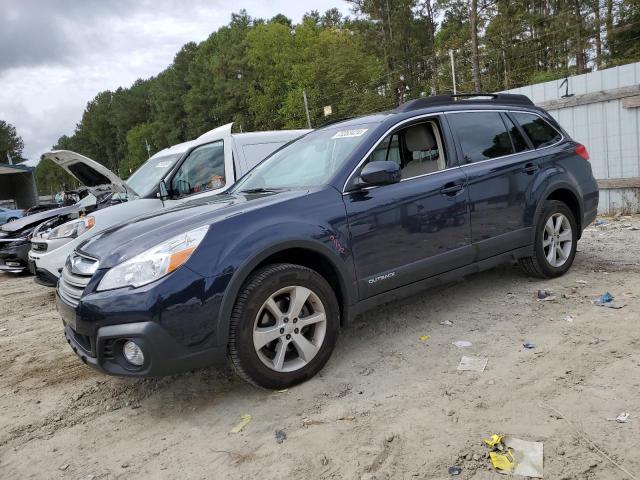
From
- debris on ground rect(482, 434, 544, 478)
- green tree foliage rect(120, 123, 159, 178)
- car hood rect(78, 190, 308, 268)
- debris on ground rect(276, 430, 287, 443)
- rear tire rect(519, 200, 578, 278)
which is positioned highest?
green tree foliage rect(120, 123, 159, 178)

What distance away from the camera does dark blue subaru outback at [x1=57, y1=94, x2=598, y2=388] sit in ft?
9.43

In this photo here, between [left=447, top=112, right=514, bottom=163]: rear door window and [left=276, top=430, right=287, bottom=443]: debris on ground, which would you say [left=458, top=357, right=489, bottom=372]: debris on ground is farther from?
[left=447, top=112, right=514, bottom=163]: rear door window

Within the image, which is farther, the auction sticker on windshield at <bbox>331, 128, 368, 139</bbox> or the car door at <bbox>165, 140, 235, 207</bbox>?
the car door at <bbox>165, 140, 235, 207</bbox>

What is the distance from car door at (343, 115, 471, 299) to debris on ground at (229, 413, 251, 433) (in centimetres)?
111

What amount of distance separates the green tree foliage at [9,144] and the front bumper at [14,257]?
294ft

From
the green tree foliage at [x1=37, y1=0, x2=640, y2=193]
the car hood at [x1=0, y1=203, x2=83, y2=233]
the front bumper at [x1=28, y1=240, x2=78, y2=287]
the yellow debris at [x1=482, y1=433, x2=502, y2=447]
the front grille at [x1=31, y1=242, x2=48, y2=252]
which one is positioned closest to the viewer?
the yellow debris at [x1=482, y1=433, x2=502, y2=447]

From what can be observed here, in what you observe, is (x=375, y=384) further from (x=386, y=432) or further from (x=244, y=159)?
(x=244, y=159)

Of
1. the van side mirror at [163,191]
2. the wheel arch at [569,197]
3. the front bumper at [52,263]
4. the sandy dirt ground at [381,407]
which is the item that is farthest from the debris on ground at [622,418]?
the front bumper at [52,263]

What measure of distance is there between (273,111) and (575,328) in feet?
177

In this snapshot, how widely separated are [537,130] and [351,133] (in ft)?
6.97

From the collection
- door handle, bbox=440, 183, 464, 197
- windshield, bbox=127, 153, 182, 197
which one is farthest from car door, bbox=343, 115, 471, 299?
windshield, bbox=127, 153, 182, 197

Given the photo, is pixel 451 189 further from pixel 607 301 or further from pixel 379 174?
pixel 607 301

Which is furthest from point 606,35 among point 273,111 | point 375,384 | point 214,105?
point 214,105

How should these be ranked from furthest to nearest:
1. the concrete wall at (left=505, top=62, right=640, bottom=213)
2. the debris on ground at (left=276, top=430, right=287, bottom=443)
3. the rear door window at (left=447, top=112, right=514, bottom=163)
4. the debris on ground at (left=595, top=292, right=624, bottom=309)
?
1. the concrete wall at (left=505, top=62, right=640, bottom=213)
2. the rear door window at (left=447, top=112, right=514, bottom=163)
3. the debris on ground at (left=595, top=292, right=624, bottom=309)
4. the debris on ground at (left=276, top=430, right=287, bottom=443)
